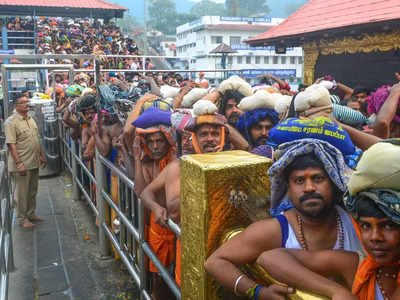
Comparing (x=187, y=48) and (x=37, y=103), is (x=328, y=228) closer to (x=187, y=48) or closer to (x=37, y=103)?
(x=37, y=103)

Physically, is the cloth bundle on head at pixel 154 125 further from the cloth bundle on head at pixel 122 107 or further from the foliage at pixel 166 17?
the foliage at pixel 166 17

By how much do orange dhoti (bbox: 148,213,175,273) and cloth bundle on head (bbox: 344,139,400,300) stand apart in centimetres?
173

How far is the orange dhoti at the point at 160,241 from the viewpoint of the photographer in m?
2.82

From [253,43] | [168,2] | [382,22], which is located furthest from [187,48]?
[382,22]

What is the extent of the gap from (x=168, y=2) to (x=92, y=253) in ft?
346

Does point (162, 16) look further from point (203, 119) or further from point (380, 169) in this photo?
point (380, 169)

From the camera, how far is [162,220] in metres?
2.39

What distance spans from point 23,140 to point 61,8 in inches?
1073

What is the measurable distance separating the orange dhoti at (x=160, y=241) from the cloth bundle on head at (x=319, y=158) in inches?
54.5

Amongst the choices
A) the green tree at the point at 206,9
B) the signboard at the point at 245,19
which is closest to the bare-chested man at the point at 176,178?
the signboard at the point at 245,19

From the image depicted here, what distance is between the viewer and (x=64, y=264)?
4.45 m

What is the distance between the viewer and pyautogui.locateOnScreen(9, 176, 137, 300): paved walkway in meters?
3.86

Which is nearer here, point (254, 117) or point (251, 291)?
point (251, 291)

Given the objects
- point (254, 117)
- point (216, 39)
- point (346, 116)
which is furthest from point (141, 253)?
point (216, 39)
